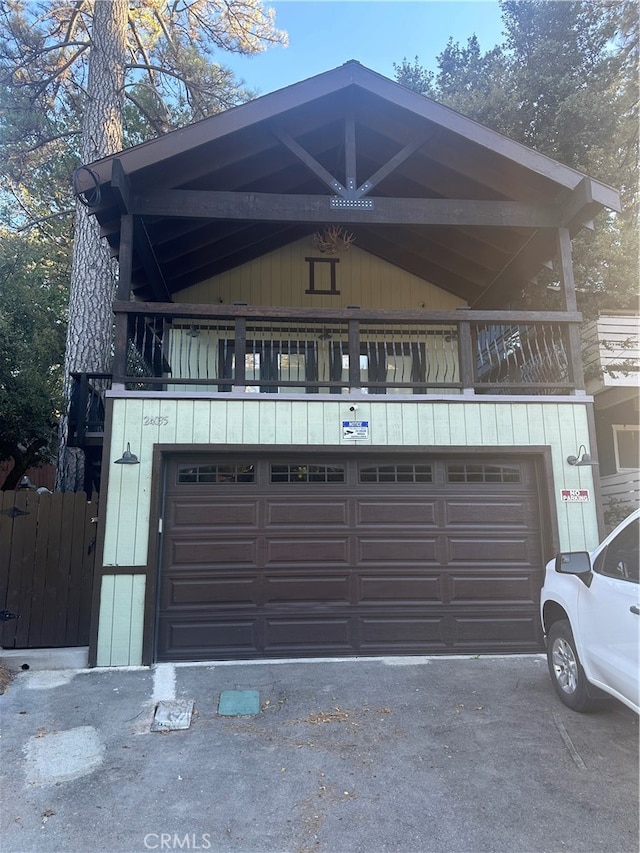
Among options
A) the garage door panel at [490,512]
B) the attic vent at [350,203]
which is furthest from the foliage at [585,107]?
the garage door panel at [490,512]

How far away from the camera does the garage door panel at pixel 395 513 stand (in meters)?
6.42

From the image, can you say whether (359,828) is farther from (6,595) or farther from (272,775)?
(6,595)

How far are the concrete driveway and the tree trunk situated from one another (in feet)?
16.5

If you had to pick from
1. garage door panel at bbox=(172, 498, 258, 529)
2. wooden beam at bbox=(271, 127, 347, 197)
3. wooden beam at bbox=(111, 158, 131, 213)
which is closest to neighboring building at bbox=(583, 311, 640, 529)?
wooden beam at bbox=(271, 127, 347, 197)

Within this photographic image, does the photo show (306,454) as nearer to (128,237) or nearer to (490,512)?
(490,512)

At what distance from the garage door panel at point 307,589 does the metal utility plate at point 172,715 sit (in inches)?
62.2

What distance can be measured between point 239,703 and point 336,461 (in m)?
2.80

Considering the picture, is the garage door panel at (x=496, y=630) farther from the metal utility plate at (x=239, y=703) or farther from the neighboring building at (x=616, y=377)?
the neighboring building at (x=616, y=377)

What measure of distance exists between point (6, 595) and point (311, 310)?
4.94 meters

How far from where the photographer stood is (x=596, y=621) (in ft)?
12.5

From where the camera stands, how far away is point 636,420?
1084cm

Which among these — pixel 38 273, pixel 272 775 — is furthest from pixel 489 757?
pixel 38 273

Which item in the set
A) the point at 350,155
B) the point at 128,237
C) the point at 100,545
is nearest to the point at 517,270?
the point at 350,155

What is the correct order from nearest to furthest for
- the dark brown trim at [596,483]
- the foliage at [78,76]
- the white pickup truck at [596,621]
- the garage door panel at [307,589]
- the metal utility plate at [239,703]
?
the white pickup truck at [596,621] → the metal utility plate at [239,703] → the garage door panel at [307,589] → the dark brown trim at [596,483] → the foliage at [78,76]
